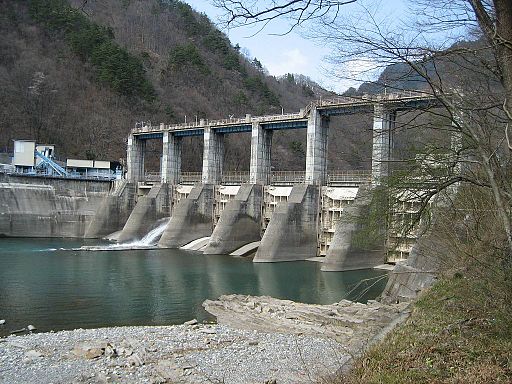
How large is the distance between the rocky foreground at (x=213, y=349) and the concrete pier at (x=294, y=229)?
12135 mm

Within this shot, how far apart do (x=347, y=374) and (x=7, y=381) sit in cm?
590

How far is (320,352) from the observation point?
9469 millimetres

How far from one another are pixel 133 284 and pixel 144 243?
45.3 ft

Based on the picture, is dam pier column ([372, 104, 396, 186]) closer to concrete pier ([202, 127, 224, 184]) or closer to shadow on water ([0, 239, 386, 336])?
shadow on water ([0, 239, 386, 336])

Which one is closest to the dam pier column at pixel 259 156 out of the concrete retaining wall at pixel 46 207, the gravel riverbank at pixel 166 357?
the concrete retaining wall at pixel 46 207

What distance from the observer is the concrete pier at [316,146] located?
90.3 feet

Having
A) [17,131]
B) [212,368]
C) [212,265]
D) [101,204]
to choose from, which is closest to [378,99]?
[212,368]

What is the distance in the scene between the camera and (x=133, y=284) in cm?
1938

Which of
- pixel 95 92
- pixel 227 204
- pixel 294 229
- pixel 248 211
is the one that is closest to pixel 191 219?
pixel 227 204

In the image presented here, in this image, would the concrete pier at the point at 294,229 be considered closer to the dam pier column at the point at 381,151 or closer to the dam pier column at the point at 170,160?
the dam pier column at the point at 170,160

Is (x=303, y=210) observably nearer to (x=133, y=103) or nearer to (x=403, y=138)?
(x=403, y=138)

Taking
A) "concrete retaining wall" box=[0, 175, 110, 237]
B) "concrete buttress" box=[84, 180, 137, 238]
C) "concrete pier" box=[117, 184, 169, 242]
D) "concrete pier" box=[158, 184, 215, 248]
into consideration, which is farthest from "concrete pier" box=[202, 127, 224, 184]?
"concrete retaining wall" box=[0, 175, 110, 237]

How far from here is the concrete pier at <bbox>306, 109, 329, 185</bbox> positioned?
90.3ft

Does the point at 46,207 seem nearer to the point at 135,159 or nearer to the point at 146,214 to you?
the point at 146,214
